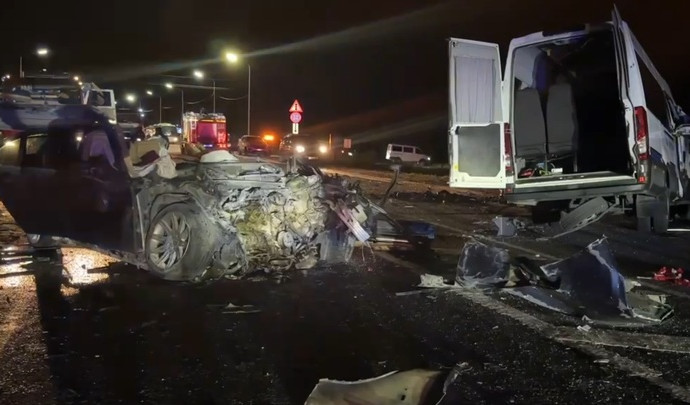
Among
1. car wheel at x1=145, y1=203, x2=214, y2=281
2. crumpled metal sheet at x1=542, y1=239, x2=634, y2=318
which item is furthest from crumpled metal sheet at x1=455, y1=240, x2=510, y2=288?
car wheel at x1=145, y1=203, x2=214, y2=281

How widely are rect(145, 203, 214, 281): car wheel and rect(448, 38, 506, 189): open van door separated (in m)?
4.09

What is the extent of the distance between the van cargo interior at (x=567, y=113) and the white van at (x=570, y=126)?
0.05 feet

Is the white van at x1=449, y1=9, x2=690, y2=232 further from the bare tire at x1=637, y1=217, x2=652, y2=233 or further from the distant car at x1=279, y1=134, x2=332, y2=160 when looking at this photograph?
the distant car at x1=279, y1=134, x2=332, y2=160

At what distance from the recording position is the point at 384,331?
5.25 metres

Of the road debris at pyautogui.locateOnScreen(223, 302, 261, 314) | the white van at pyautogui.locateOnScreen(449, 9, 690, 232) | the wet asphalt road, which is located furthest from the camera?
the white van at pyautogui.locateOnScreen(449, 9, 690, 232)

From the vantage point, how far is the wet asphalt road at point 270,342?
4016 millimetres

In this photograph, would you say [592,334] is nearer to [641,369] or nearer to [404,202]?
[641,369]

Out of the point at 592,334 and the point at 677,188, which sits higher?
the point at 677,188

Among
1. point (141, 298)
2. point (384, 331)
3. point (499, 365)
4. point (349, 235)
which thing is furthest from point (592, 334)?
point (141, 298)

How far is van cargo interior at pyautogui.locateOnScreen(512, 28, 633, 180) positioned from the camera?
33.0ft

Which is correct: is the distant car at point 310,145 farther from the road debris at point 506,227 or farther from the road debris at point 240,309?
the road debris at point 240,309

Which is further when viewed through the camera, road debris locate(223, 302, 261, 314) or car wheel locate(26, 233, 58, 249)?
car wheel locate(26, 233, 58, 249)

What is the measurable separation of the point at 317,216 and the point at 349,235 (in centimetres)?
54

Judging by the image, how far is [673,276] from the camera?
7191 millimetres
